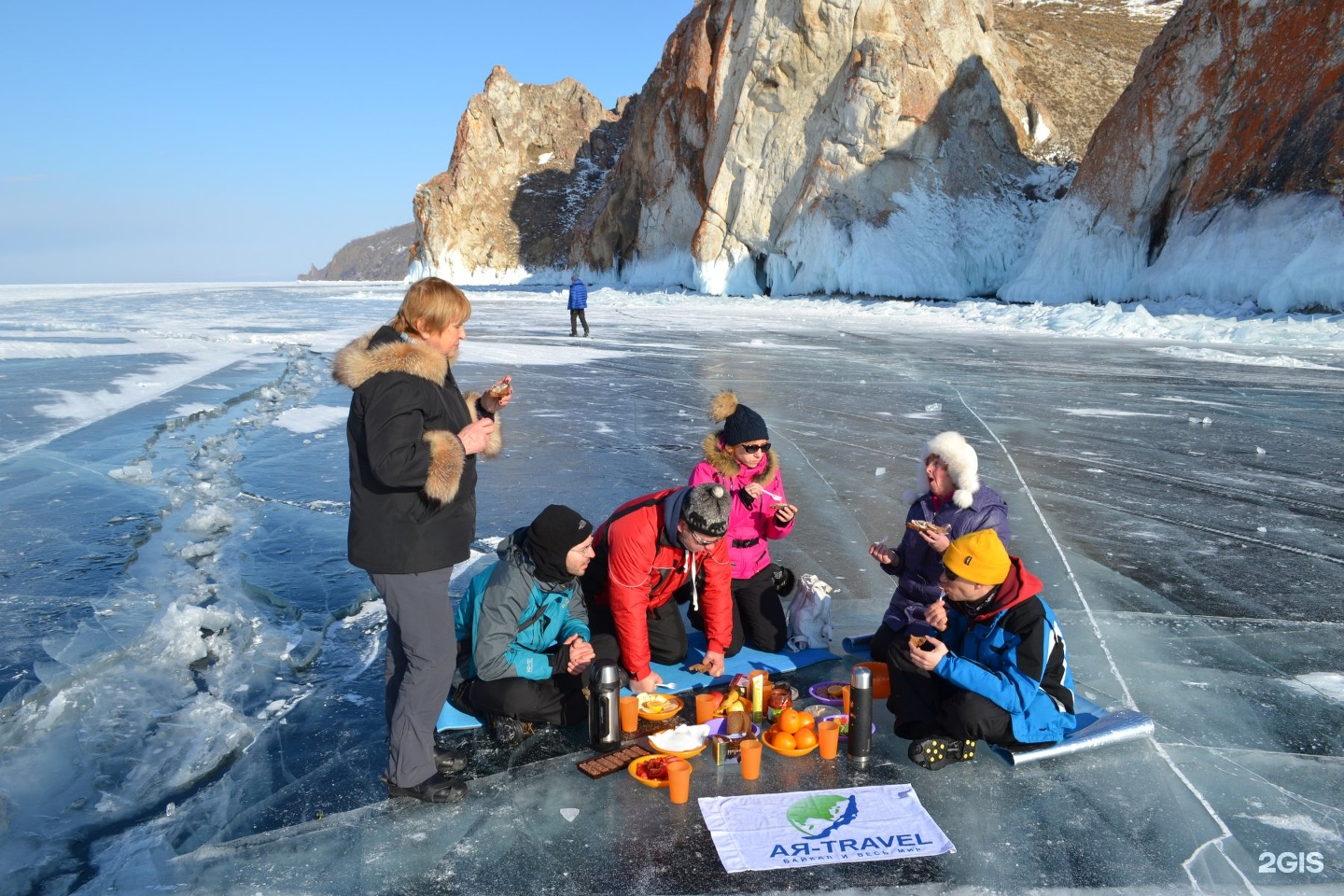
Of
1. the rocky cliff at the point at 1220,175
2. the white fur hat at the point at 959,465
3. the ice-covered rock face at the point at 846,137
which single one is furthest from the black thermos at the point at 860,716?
the ice-covered rock face at the point at 846,137

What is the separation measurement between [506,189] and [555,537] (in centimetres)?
10510

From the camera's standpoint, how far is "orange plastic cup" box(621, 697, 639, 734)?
13.4 ft

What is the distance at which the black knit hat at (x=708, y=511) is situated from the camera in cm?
394

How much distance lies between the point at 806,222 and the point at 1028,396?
107ft

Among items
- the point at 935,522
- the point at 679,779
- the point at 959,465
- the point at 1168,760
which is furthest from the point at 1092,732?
the point at 679,779

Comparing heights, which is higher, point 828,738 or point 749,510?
point 749,510

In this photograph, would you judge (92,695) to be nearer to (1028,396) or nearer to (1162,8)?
(1028,396)

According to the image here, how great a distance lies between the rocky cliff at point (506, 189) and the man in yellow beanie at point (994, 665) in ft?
308

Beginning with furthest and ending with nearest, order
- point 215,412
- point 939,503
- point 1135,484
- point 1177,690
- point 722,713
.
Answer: point 215,412
point 1135,484
point 939,503
point 1177,690
point 722,713

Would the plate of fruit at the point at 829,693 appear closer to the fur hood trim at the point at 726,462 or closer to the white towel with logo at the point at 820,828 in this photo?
the white towel with logo at the point at 820,828

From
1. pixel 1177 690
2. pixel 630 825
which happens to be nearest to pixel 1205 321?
pixel 1177 690

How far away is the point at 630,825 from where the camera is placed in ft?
11.0

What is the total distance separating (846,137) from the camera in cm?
4316

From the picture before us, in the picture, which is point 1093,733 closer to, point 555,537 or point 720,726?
point 720,726
